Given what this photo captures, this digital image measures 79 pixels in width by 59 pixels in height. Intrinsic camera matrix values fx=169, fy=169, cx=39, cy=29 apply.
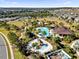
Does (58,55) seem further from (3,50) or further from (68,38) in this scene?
Result: (68,38)

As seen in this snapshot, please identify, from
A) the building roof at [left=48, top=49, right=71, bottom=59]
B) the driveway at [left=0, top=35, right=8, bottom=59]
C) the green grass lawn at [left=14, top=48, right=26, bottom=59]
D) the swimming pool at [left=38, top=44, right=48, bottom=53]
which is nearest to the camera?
the building roof at [left=48, top=49, right=71, bottom=59]

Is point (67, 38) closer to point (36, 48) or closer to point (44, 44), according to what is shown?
point (44, 44)

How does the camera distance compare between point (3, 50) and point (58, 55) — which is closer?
point (58, 55)

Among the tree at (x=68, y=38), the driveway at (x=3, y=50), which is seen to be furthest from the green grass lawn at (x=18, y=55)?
the tree at (x=68, y=38)

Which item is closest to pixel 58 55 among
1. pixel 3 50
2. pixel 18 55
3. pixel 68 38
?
pixel 18 55

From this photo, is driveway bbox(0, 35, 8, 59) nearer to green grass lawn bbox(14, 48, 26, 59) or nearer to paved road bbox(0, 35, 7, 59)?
paved road bbox(0, 35, 7, 59)

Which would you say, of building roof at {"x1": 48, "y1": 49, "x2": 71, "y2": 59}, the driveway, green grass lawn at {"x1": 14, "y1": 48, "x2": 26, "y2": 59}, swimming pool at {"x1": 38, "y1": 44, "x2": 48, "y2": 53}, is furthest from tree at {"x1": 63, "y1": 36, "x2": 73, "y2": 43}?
the driveway

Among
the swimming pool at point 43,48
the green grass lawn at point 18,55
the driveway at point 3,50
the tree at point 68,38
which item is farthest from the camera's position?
the tree at point 68,38

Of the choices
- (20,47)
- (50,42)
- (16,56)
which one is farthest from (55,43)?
(16,56)

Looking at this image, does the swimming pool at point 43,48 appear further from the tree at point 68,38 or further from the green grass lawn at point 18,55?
the tree at point 68,38

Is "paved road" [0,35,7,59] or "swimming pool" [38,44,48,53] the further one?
"swimming pool" [38,44,48,53]

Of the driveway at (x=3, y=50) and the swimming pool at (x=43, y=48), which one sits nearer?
the driveway at (x=3, y=50)
